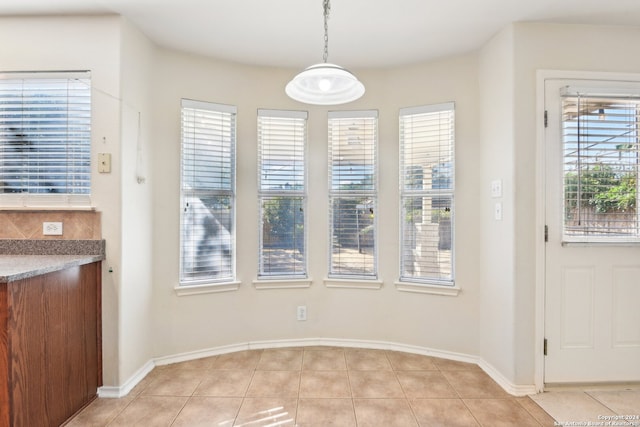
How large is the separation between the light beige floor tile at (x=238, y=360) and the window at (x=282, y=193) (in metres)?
0.70

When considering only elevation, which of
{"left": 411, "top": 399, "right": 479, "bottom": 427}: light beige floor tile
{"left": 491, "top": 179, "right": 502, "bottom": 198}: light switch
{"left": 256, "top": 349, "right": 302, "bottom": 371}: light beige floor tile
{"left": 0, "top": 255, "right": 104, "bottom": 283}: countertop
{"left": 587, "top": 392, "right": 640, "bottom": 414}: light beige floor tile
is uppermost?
{"left": 491, "top": 179, "right": 502, "bottom": 198}: light switch

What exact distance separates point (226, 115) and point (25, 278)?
1944mm

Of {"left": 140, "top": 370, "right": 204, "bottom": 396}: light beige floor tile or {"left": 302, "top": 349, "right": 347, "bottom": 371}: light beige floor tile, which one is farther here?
{"left": 302, "top": 349, "right": 347, "bottom": 371}: light beige floor tile

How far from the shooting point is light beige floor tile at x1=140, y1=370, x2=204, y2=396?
2438 millimetres

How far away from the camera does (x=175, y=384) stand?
2.55m

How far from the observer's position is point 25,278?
1782 millimetres

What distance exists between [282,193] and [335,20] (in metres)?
1.51

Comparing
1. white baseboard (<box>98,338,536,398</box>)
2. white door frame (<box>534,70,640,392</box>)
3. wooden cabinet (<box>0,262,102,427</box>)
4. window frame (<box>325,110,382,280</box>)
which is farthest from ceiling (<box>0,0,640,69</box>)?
white baseboard (<box>98,338,536,398</box>)

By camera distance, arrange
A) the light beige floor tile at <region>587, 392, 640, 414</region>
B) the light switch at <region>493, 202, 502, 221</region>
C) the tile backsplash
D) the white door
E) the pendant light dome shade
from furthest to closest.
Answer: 1. the light switch at <region>493, 202, 502, 221</region>
2. the white door
3. the tile backsplash
4. the light beige floor tile at <region>587, 392, 640, 414</region>
5. the pendant light dome shade

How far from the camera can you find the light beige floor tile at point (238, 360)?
284 cm

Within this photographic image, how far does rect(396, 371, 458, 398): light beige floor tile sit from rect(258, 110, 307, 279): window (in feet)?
4.11

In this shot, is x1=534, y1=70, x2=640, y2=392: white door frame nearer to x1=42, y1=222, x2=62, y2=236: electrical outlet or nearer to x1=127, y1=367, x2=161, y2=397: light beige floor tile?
x1=127, y1=367, x2=161, y2=397: light beige floor tile

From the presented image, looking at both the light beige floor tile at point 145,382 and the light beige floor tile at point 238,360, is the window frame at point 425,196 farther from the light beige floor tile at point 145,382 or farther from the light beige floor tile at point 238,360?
the light beige floor tile at point 145,382

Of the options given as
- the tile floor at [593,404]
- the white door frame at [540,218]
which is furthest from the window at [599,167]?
the tile floor at [593,404]
